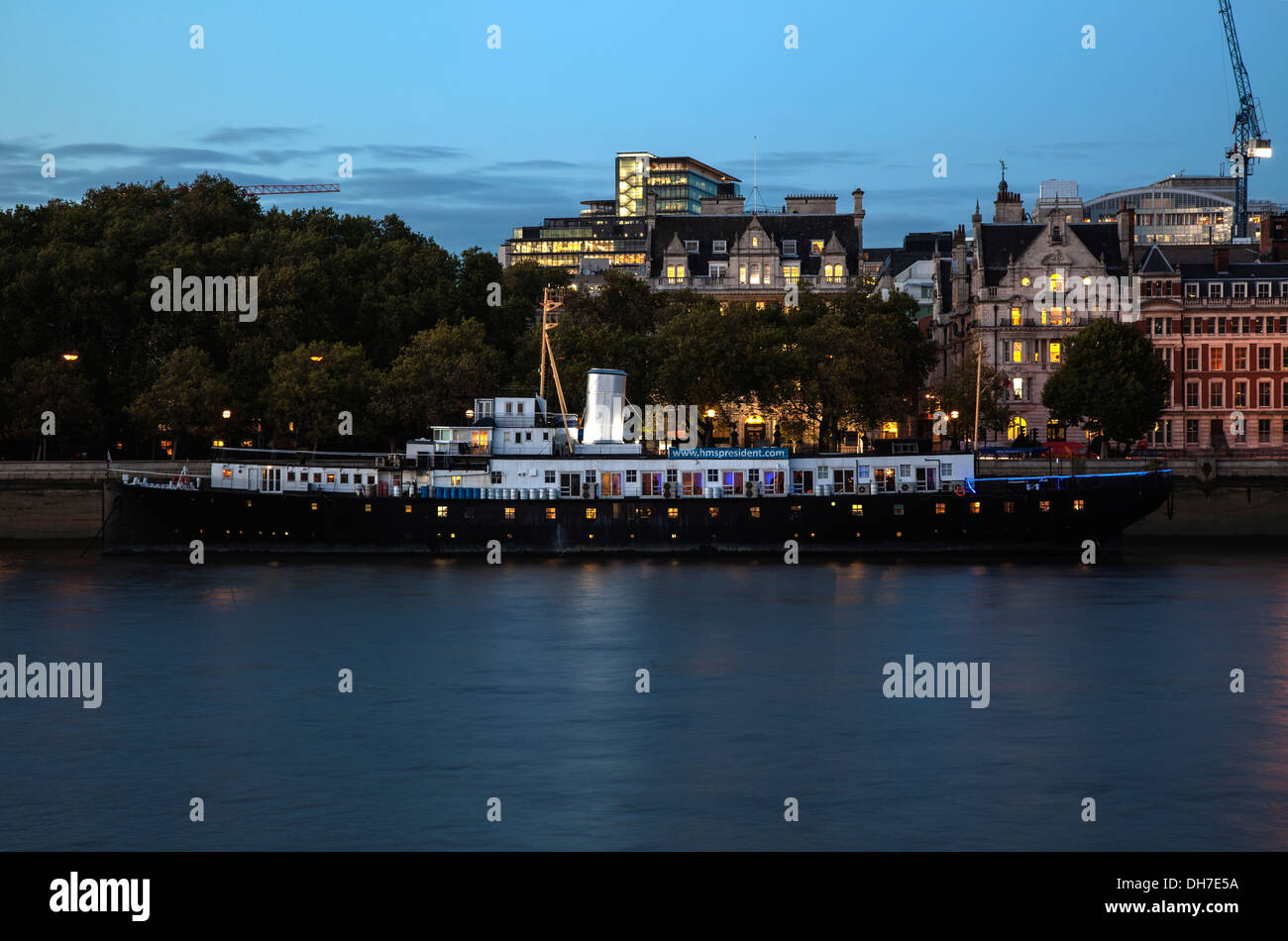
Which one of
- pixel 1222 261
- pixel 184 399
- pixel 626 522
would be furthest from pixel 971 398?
pixel 184 399

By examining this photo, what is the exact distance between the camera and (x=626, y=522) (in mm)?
82500

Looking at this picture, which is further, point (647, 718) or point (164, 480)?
point (164, 480)

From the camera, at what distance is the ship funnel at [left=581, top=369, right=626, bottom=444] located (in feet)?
281

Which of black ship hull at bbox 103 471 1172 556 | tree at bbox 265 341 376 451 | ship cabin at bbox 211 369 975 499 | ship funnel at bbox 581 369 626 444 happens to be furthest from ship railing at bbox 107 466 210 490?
ship funnel at bbox 581 369 626 444

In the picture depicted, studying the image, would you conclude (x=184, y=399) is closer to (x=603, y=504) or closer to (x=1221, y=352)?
(x=603, y=504)

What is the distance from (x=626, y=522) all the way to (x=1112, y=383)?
48.3 m

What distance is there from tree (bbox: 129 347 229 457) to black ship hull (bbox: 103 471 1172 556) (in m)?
20.7

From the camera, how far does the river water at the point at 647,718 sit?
29.1m

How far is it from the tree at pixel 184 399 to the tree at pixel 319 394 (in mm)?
3844

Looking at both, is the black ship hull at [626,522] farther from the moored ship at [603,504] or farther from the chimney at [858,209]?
the chimney at [858,209]

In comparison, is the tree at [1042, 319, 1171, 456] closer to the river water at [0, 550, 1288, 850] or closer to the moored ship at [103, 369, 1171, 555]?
the moored ship at [103, 369, 1171, 555]

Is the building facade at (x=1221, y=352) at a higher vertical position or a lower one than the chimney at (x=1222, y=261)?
lower

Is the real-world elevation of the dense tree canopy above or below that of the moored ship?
above

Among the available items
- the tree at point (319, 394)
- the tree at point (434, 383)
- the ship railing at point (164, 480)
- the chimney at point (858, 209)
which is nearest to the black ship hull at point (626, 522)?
the ship railing at point (164, 480)
